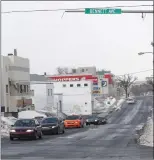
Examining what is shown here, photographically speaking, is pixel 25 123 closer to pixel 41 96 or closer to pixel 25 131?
pixel 25 131

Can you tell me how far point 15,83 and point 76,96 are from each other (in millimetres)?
41334

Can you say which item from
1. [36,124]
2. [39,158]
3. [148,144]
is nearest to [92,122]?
[36,124]

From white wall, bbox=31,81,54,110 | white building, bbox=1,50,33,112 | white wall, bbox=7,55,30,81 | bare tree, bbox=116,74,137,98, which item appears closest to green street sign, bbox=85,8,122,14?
white building, bbox=1,50,33,112

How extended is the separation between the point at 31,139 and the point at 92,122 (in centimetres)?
3281

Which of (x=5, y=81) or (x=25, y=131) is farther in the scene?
(x=5, y=81)

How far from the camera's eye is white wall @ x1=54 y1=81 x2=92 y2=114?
4011 inches

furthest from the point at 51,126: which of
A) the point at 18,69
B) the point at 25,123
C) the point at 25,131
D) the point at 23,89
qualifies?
the point at 23,89

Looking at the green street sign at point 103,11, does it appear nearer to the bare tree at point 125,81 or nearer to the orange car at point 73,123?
the orange car at point 73,123

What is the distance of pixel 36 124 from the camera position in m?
32.9

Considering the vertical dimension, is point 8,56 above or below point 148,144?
above

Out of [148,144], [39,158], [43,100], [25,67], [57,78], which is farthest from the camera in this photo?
[57,78]

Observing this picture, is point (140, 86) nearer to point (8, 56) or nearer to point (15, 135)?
point (8, 56)

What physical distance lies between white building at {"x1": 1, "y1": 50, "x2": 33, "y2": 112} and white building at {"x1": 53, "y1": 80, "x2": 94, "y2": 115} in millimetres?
32475

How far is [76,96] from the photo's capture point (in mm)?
105188
